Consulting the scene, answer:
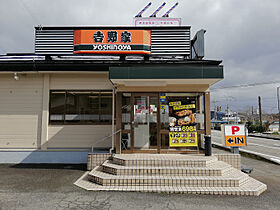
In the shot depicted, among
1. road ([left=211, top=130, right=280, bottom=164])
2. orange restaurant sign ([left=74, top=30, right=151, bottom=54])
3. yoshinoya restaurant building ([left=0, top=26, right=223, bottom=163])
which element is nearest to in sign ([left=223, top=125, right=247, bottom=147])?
yoshinoya restaurant building ([left=0, top=26, right=223, bottom=163])

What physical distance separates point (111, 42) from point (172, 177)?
6.36 metres

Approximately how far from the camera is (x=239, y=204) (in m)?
3.85

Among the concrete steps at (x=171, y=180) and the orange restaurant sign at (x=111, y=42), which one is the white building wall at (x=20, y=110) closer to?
the orange restaurant sign at (x=111, y=42)

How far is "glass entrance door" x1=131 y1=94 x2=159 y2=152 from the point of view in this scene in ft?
21.6

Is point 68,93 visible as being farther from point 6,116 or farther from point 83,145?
point 6,116

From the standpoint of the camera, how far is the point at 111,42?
8031mm

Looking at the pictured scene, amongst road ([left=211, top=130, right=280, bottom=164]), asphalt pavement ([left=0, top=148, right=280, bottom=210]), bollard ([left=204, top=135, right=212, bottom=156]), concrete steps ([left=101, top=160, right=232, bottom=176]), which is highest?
bollard ([left=204, top=135, right=212, bottom=156])

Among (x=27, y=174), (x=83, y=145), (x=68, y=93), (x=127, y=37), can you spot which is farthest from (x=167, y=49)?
(x=27, y=174)

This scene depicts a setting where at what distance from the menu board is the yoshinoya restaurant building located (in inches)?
1.3

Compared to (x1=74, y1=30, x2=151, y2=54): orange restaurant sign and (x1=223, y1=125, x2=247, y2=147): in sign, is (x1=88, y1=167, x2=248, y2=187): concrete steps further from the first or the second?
(x1=74, y1=30, x2=151, y2=54): orange restaurant sign

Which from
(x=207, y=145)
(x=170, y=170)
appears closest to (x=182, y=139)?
(x=207, y=145)

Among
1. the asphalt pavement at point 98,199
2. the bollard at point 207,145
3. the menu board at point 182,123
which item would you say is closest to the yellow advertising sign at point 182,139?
the menu board at point 182,123

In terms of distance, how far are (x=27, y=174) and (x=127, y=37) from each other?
685 cm

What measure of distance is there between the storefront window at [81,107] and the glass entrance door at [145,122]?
5.06 ft
